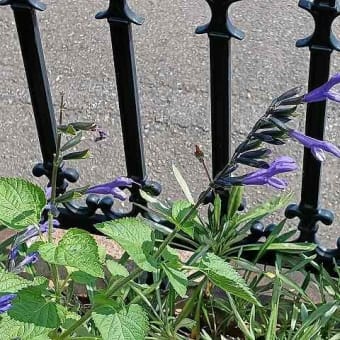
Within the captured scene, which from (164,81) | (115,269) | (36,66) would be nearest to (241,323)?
(115,269)

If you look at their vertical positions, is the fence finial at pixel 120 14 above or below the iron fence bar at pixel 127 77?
above

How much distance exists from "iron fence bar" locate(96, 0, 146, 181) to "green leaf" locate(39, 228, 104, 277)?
54 cm

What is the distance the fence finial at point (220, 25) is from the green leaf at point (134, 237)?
19.0 inches

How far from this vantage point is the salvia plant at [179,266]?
144 centimetres

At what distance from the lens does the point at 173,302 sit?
6.45ft

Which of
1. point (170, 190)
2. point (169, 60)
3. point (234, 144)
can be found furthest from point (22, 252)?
point (169, 60)

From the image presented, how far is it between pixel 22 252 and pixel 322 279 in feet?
2.14

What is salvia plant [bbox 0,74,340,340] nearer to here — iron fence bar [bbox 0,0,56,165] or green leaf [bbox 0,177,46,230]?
green leaf [bbox 0,177,46,230]

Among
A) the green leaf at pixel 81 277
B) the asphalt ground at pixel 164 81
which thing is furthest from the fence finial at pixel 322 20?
the asphalt ground at pixel 164 81

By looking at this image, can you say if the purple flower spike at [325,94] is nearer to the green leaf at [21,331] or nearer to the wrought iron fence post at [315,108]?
the wrought iron fence post at [315,108]

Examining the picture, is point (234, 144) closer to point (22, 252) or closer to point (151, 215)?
point (151, 215)

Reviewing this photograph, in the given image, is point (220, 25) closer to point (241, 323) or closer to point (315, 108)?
point (315, 108)

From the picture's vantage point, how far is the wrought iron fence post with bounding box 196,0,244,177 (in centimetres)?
177

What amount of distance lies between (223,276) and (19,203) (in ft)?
1.13
